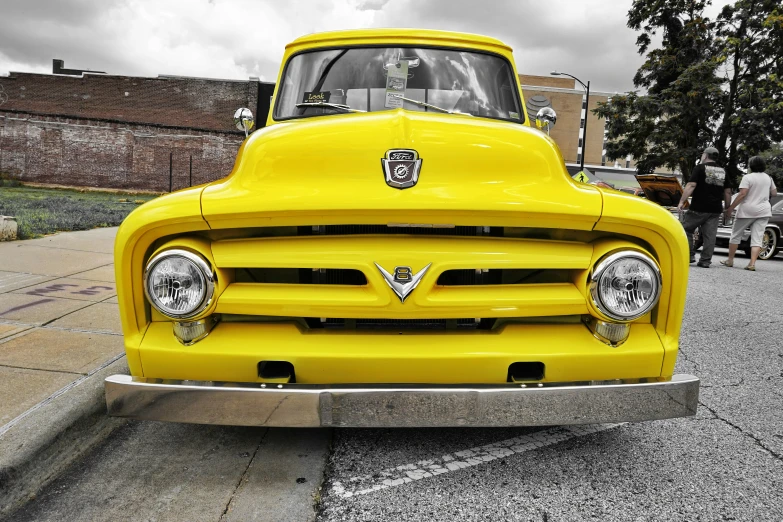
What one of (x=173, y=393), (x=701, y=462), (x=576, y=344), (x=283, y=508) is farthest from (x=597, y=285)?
(x=173, y=393)

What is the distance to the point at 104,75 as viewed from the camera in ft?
109

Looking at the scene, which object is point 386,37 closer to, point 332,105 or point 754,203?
point 332,105

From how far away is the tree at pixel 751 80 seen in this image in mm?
20719

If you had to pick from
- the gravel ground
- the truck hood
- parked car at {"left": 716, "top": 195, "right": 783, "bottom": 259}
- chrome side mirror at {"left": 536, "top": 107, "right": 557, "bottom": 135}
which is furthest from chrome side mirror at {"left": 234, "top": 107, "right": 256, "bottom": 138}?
parked car at {"left": 716, "top": 195, "right": 783, "bottom": 259}

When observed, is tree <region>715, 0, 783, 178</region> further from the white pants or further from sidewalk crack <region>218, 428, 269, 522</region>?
sidewalk crack <region>218, 428, 269, 522</region>

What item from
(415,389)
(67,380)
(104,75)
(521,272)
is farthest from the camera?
(104,75)

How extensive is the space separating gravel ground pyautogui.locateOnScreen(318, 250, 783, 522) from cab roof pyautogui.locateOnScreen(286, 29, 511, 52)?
231 centimetres

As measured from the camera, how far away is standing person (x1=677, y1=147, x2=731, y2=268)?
855 centimetres

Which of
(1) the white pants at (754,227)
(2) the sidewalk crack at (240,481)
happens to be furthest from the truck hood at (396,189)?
(1) the white pants at (754,227)

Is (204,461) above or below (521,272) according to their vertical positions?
below

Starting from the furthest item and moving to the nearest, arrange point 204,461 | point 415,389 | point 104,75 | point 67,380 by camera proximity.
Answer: point 104,75
point 67,380
point 204,461
point 415,389

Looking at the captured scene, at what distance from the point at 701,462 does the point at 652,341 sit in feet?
2.51

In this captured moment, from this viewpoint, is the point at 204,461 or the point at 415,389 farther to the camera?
the point at 204,461

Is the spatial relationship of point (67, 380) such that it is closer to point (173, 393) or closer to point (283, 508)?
point (173, 393)
